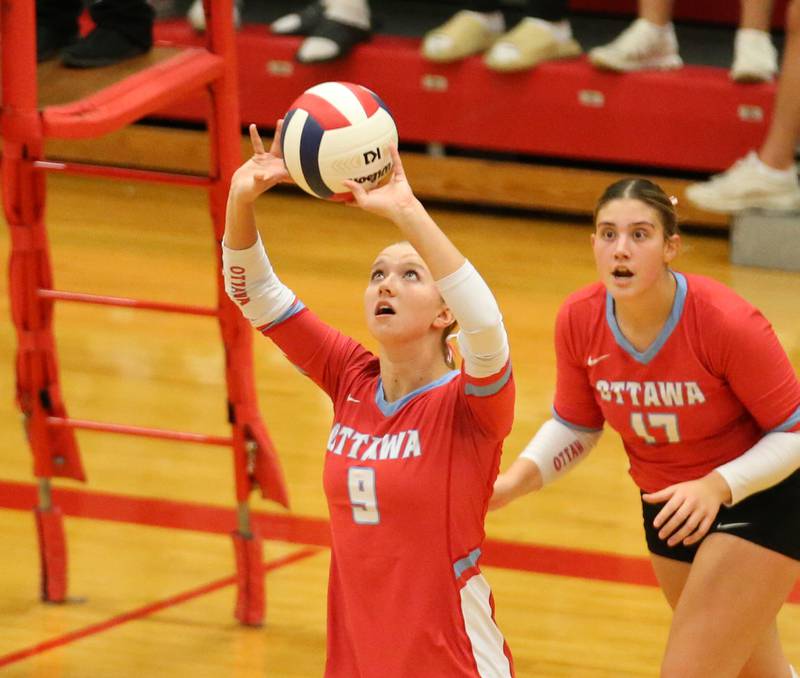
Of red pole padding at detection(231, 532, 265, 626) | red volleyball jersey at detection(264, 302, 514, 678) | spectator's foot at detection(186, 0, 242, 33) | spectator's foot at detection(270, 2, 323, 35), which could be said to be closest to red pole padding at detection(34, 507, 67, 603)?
red pole padding at detection(231, 532, 265, 626)

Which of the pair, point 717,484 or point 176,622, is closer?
point 717,484

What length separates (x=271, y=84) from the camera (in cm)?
796

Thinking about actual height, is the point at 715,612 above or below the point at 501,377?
below

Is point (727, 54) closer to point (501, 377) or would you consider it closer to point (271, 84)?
point (271, 84)

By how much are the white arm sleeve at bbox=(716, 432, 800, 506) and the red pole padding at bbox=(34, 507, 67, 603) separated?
2.10 metres

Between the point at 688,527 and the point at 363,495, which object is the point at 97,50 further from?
the point at 688,527

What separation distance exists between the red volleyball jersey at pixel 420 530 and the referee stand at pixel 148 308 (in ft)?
4.06

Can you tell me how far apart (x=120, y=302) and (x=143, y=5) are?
820mm

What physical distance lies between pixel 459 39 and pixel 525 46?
1.17ft

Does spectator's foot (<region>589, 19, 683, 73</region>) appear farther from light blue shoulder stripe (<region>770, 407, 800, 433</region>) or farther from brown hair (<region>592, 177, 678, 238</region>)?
light blue shoulder stripe (<region>770, 407, 800, 433</region>)

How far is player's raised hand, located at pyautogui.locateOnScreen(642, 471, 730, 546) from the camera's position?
300 centimetres

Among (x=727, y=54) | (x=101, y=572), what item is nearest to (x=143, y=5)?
(x=101, y=572)

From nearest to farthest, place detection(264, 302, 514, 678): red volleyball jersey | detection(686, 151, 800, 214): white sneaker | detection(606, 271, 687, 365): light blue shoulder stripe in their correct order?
detection(264, 302, 514, 678): red volleyball jersey
detection(606, 271, 687, 365): light blue shoulder stripe
detection(686, 151, 800, 214): white sneaker

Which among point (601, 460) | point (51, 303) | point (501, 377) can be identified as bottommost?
point (601, 460)
